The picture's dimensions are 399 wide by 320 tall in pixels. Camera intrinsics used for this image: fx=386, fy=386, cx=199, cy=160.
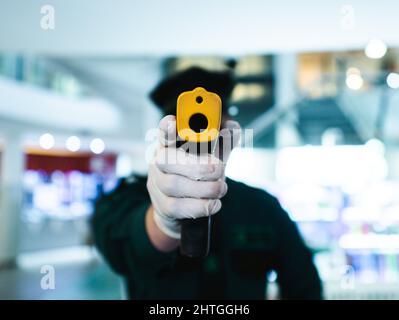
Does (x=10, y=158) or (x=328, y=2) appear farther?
(x=10, y=158)

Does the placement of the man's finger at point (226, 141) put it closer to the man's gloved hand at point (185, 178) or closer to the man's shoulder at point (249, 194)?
the man's gloved hand at point (185, 178)

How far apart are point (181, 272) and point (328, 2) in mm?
548

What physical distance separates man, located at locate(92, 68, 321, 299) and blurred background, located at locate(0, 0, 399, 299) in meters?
0.15

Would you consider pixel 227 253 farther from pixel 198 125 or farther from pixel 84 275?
pixel 84 275

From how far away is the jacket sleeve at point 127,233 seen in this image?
0.56 m

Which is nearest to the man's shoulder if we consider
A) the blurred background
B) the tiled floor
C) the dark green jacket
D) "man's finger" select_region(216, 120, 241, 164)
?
the dark green jacket

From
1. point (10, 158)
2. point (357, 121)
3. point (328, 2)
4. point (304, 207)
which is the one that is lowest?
point (304, 207)

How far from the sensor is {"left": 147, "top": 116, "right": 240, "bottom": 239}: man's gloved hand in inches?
15.1

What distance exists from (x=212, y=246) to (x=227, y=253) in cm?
3

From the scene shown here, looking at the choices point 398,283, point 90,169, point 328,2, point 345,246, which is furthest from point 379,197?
point 90,169

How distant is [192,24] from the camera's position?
77 cm

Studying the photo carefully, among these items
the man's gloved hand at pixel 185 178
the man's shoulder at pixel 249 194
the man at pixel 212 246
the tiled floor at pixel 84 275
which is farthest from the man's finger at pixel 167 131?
the tiled floor at pixel 84 275
